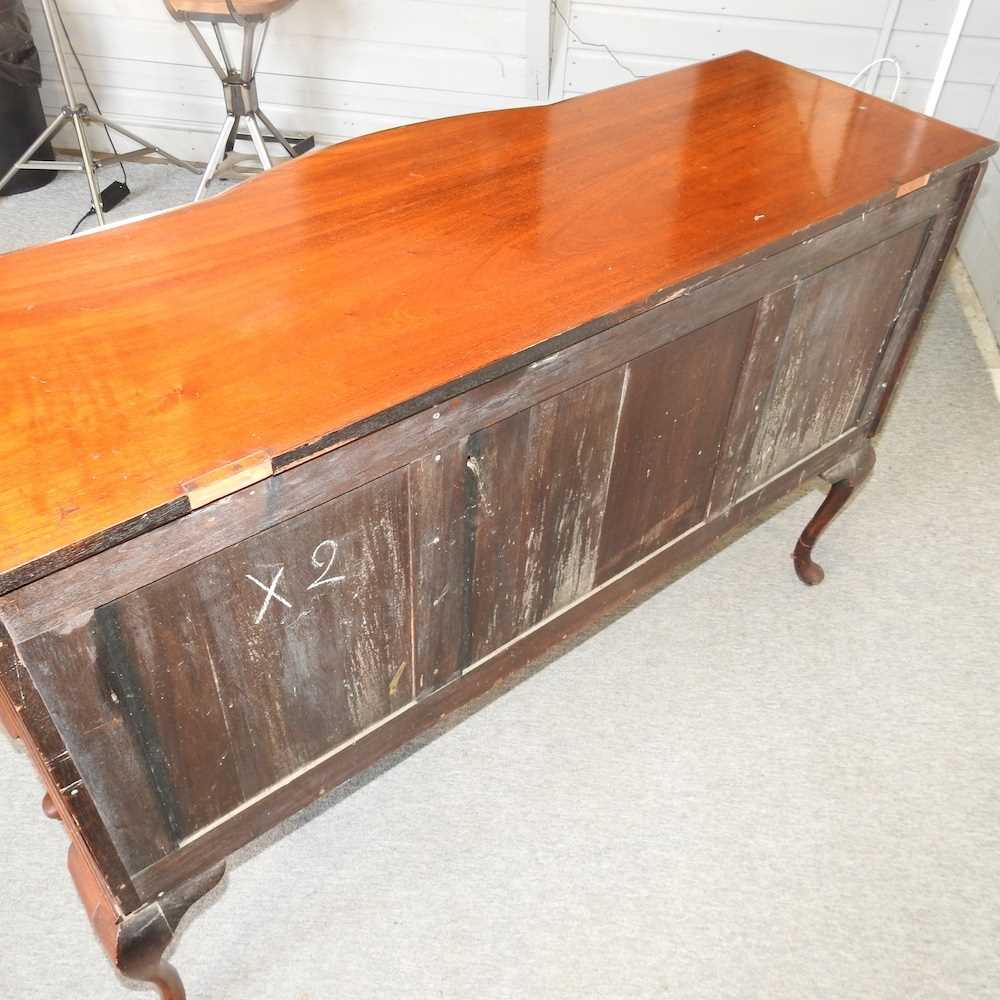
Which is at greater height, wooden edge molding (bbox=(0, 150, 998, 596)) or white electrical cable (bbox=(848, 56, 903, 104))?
wooden edge molding (bbox=(0, 150, 998, 596))

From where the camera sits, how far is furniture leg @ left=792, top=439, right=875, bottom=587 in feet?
5.24

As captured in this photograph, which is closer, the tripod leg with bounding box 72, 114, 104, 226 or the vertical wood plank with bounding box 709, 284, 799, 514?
the vertical wood plank with bounding box 709, 284, 799, 514

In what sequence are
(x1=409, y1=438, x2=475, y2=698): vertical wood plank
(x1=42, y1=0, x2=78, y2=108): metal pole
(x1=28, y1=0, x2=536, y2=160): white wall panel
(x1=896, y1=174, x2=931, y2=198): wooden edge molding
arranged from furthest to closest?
1. (x1=28, y1=0, x2=536, y2=160): white wall panel
2. (x1=42, y1=0, x2=78, y2=108): metal pole
3. (x1=896, y1=174, x2=931, y2=198): wooden edge molding
4. (x1=409, y1=438, x2=475, y2=698): vertical wood plank

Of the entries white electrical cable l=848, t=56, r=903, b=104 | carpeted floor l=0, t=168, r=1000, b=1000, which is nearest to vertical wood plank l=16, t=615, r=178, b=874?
carpeted floor l=0, t=168, r=1000, b=1000

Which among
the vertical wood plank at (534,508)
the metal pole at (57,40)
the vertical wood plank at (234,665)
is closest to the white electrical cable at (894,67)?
the vertical wood plank at (534,508)

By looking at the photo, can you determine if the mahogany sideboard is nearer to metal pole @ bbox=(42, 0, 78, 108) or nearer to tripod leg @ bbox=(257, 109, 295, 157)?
tripod leg @ bbox=(257, 109, 295, 157)

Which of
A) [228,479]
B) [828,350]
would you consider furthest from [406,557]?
[828,350]

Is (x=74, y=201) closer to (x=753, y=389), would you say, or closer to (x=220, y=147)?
(x=220, y=147)

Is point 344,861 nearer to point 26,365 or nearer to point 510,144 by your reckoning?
→ point 26,365

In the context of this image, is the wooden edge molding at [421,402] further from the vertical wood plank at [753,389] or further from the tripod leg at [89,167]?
the tripod leg at [89,167]

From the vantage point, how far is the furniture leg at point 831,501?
160 centimetres

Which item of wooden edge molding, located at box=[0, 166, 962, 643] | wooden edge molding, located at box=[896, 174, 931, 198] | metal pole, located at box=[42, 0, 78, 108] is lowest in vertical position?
metal pole, located at box=[42, 0, 78, 108]

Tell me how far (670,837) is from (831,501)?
662mm

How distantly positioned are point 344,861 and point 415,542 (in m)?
0.64
